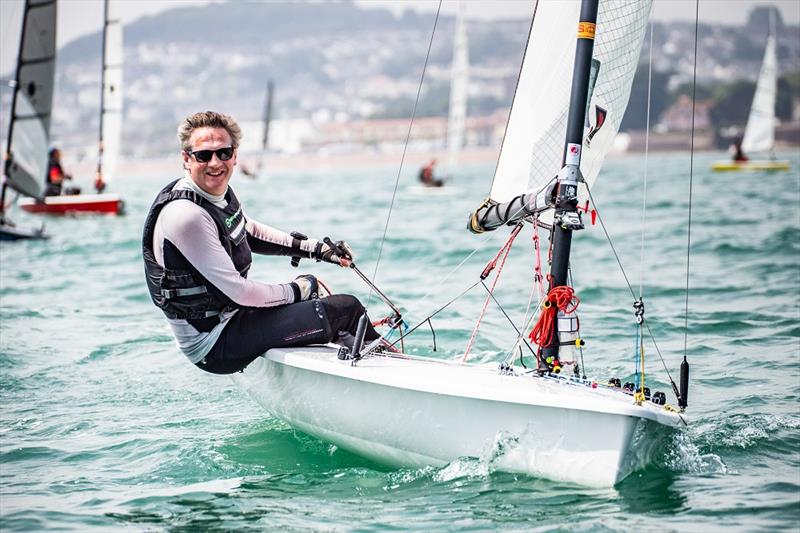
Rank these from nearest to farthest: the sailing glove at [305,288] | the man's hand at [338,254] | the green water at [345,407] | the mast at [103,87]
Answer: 1. the green water at [345,407]
2. the sailing glove at [305,288]
3. the man's hand at [338,254]
4. the mast at [103,87]

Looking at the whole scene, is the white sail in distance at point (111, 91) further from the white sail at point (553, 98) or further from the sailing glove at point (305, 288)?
the sailing glove at point (305, 288)

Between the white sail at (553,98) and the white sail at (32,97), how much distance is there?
12873 mm

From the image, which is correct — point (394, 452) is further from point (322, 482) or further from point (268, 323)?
point (268, 323)

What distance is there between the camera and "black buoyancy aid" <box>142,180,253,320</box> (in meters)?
3.65

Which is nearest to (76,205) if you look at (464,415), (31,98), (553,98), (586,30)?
(31,98)

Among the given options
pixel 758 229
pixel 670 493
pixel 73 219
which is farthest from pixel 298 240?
pixel 73 219

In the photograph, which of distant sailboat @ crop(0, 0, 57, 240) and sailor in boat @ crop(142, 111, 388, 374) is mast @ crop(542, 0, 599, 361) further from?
distant sailboat @ crop(0, 0, 57, 240)

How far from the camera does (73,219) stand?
18.9 metres

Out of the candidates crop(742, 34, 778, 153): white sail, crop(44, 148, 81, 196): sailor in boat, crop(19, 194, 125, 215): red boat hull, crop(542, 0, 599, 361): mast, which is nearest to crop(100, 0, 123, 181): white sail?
crop(19, 194, 125, 215): red boat hull

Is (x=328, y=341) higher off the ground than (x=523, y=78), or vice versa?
(x=523, y=78)

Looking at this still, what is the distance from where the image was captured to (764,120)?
38.7m

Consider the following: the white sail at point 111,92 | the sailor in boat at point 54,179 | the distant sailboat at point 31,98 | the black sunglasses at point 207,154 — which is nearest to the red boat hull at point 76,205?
the sailor in boat at point 54,179

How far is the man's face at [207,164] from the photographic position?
145 inches

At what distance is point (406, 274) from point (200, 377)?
4.80 metres
